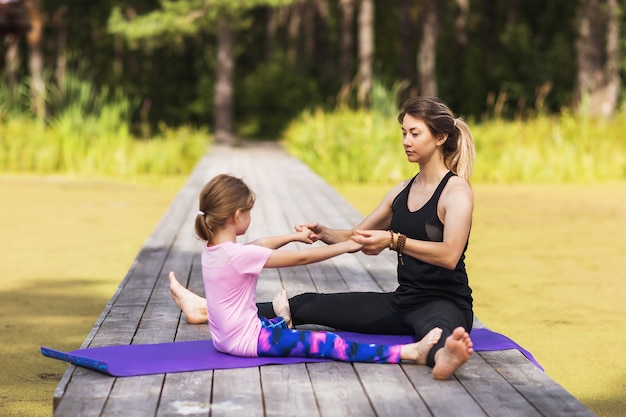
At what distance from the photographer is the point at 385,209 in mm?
5078

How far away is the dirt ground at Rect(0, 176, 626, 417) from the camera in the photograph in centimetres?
583

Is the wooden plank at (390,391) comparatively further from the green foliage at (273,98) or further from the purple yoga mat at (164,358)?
the green foliage at (273,98)

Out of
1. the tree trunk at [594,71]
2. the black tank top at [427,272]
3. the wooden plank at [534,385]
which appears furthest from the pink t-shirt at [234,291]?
the tree trunk at [594,71]

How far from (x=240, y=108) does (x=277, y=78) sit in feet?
5.72

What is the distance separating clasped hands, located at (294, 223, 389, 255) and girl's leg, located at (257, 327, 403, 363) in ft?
1.33

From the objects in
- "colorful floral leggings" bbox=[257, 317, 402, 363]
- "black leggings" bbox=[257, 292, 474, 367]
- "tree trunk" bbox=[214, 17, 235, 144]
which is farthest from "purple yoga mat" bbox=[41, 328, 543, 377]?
"tree trunk" bbox=[214, 17, 235, 144]

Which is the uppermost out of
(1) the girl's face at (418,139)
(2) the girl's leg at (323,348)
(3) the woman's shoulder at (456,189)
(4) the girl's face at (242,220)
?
(1) the girl's face at (418,139)

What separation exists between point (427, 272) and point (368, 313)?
40 centimetres

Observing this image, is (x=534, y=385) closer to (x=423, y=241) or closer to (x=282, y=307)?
(x=423, y=241)

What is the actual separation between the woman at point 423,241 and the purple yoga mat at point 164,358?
19 centimetres

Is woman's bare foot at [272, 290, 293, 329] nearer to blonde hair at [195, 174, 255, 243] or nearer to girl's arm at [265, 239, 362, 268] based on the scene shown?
girl's arm at [265, 239, 362, 268]

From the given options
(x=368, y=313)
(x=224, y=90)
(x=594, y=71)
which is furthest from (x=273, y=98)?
(x=368, y=313)

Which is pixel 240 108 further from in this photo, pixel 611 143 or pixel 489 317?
pixel 489 317

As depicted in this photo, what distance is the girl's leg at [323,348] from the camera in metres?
4.38
